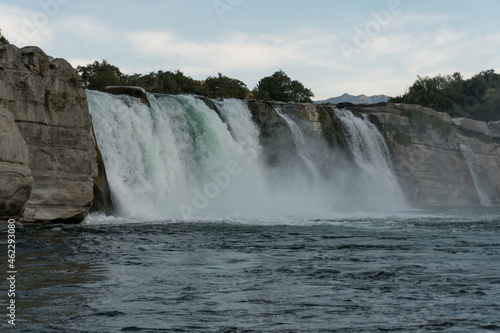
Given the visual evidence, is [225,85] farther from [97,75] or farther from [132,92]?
[132,92]

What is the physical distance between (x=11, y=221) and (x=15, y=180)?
1078 mm

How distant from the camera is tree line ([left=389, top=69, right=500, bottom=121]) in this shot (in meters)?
70.3

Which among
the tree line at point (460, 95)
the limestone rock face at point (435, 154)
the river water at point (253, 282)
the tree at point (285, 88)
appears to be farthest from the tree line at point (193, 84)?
the river water at point (253, 282)

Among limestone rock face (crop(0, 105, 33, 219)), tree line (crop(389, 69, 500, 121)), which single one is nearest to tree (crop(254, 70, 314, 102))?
tree line (crop(389, 69, 500, 121))

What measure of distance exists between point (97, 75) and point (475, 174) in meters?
30.1

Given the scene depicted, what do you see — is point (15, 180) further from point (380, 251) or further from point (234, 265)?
point (380, 251)

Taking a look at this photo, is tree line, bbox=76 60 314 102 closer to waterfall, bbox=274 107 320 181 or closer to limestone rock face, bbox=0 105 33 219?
waterfall, bbox=274 107 320 181

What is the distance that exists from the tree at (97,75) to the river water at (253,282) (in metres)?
35.2

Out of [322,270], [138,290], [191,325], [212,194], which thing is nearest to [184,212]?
[212,194]

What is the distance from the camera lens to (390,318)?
22.7 ft

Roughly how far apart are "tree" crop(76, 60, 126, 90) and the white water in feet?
70.2

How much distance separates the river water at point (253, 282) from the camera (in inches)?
266

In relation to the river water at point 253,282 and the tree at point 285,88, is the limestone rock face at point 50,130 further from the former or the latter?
the tree at point 285,88

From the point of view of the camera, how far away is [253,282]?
30.7ft
